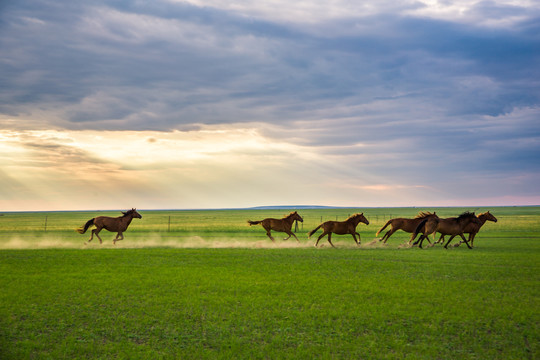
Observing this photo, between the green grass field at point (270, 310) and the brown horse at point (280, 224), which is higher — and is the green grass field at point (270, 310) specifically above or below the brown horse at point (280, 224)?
below

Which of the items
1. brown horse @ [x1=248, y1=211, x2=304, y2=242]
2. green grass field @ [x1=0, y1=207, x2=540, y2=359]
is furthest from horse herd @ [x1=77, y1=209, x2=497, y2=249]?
green grass field @ [x1=0, y1=207, x2=540, y2=359]

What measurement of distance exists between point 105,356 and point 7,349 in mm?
1958

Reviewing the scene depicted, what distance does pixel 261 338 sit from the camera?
8234 mm

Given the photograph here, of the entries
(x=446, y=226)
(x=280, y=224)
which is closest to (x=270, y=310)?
(x=280, y=224)

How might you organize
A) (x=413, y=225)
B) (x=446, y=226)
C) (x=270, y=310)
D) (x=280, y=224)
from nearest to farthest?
(x=270, y=310)
(x=446, y=226)
(x=413, y=225)
(x=280, y=224)

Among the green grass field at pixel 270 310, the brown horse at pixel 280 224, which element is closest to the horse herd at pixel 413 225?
the brown horse at pixel 280 224

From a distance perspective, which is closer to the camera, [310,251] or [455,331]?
[455,331]

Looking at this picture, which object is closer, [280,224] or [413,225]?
[413,225]

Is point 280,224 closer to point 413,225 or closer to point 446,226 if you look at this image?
point 413,225

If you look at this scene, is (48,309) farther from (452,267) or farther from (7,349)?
(452,267)

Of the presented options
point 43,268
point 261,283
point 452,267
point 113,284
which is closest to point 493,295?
point 452,267

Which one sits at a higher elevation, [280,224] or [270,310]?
[280,224]

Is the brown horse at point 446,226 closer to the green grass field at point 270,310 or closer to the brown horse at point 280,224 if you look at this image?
the green grass field at point 270,310

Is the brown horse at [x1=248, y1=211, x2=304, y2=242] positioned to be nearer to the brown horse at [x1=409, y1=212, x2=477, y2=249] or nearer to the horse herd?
the horse herd
